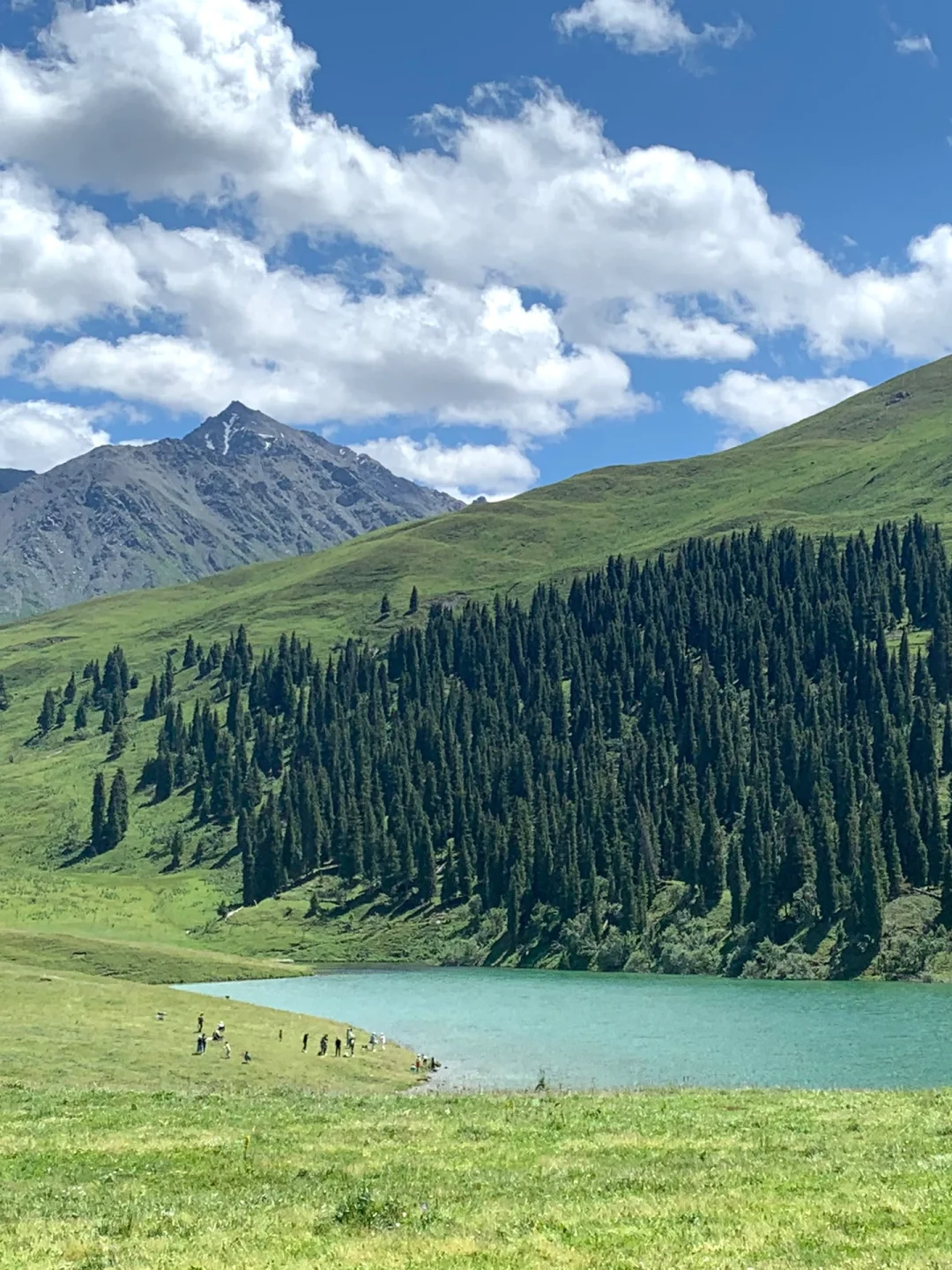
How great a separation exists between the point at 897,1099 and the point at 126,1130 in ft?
91.6

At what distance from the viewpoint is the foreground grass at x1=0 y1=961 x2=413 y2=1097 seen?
2271 inches

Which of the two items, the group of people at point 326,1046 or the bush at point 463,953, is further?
the bush at point 463,953

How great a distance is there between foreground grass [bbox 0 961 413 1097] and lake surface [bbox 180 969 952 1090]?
6.47 metres

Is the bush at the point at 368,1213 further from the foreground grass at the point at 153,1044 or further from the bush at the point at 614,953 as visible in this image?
the bush at the point at 614,953

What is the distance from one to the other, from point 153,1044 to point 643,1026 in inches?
1519

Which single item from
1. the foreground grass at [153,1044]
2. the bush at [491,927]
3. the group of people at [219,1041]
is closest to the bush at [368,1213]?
the foreground grass at [153,1044]

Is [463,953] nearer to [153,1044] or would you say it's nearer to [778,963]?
[778,963]

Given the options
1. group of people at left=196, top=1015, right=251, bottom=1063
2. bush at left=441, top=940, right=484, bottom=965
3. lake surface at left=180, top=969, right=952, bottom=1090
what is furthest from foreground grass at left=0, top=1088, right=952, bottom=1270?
bush at left=441, top=940, right=484, bottom=965

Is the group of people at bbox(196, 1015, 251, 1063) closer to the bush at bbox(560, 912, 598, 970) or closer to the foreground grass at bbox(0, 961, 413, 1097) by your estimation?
the foreground grass at bbox(0, 961, 413, 1097)

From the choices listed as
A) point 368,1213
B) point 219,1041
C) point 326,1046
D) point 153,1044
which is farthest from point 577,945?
point 368,1213

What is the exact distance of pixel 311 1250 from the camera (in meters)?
20.6

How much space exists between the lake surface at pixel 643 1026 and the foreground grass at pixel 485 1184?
21.9 metres

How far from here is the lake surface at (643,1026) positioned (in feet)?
212

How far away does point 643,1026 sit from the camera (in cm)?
8706
